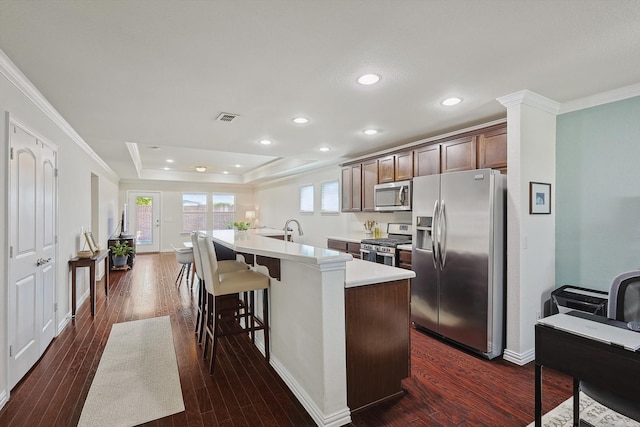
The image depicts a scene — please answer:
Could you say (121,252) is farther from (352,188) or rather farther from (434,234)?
(434,234)

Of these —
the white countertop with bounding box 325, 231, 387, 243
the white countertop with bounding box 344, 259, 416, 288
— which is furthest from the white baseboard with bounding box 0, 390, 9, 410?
the white countertop with bounding box 325, 231, 387, 243

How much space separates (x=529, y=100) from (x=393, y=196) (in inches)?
79.1

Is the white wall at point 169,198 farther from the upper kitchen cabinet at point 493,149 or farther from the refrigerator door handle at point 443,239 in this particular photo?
the upper kitchen cabinet at point 493,149

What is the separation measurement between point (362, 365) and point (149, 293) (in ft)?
14.4

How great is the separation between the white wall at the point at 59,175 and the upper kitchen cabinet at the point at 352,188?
13.0 ft

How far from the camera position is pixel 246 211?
38.2 feet

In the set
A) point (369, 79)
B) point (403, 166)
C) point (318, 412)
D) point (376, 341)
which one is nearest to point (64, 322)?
point (318, 412)

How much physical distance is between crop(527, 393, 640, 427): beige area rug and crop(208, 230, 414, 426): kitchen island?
91 cm

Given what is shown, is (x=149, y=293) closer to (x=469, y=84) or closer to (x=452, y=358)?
(x=452, y=358)

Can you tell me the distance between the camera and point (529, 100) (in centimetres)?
279

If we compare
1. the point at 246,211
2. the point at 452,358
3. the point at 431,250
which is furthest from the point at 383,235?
the point at 246,211

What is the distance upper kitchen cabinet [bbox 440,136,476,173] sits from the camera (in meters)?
3.47

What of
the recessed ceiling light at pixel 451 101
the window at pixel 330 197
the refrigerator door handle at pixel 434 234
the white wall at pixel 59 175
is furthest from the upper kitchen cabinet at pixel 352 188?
the white wall at pixel 59 175

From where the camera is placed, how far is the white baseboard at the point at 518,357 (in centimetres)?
282
